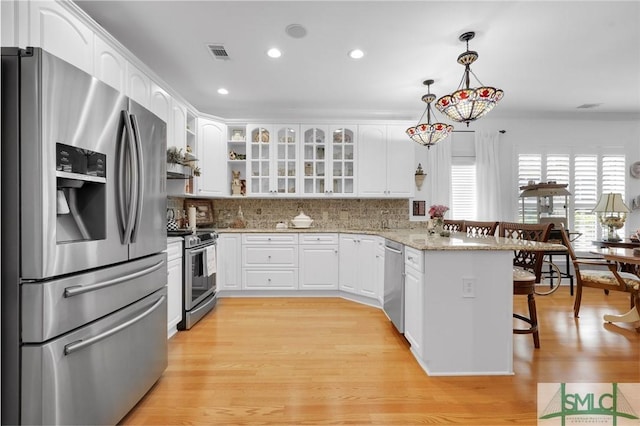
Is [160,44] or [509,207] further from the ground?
[160,44]

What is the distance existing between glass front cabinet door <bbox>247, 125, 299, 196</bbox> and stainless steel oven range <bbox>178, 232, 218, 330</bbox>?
122 centimetres

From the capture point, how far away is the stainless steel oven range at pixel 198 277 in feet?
10.1

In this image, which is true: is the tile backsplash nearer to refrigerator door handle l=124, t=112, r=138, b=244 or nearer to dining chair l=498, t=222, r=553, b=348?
dining chair l=498, t=222, r=553, b=348

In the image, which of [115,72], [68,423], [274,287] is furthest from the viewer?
[274,287]

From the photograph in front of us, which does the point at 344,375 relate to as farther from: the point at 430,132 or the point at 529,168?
the point at 529,168

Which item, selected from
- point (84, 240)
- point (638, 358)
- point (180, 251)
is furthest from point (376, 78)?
point (638, 358)

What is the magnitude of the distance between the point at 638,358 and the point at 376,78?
358 cm

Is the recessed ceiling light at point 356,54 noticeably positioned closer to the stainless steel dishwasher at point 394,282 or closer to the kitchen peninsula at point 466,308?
the stainless steel dishwasher at point 394,282

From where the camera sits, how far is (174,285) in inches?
116

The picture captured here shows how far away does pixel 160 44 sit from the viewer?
115 inches

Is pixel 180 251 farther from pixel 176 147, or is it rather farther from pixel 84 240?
pixel 84 240

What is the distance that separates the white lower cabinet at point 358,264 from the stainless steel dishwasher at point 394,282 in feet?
1.54

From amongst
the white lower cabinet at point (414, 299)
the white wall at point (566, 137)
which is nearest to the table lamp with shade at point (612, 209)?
the white wall at point (566, 137)

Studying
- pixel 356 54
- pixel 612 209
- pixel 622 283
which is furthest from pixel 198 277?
pixel 612 209
